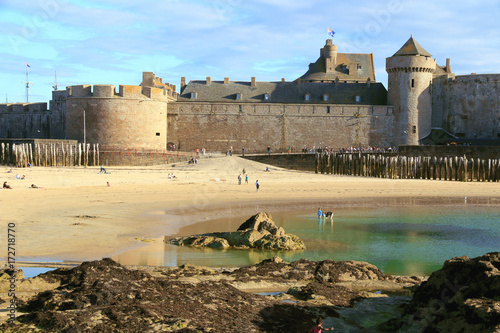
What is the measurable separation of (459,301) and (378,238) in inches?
364

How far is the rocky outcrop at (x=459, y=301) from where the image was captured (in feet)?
24.2

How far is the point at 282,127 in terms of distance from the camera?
52.4 m

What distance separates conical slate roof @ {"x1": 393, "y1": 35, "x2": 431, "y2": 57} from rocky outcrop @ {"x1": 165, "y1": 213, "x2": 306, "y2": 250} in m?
39.9

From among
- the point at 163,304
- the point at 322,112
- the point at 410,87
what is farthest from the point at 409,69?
the point at 163,304

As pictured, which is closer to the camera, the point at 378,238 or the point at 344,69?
the point at 378,238

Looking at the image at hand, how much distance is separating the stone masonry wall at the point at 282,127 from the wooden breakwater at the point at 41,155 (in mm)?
12762

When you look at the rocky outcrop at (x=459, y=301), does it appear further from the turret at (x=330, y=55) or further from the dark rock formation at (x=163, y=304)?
the turret at (x=330, y=55)

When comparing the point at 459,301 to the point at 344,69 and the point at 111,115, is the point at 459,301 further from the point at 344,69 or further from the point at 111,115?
the point at 344,69

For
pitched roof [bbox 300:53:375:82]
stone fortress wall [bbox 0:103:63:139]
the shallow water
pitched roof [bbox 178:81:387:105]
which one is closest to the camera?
the shallow water

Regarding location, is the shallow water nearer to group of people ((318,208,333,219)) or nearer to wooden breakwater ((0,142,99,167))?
group of people ((318,208,333,219))

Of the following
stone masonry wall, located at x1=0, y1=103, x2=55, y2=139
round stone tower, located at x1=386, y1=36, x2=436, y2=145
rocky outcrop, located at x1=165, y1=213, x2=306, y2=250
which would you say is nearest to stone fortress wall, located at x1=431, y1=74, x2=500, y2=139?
round stone tower, located at x1=386, y1=36, x2=436, y2=145

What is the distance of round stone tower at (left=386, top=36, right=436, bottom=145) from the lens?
51344 millimetres

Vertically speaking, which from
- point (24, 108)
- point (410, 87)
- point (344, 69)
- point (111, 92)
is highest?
point (344, 69)

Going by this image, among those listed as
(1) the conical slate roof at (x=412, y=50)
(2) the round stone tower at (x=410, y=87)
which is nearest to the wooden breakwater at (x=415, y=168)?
(2) the round stone tower at (x=410, y=87)
